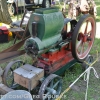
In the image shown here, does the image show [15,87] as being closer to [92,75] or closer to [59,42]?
[59,42]

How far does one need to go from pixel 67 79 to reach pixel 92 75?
0.50 meters

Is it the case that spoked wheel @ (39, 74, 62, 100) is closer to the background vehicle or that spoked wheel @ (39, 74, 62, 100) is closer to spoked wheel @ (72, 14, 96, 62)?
spoked wheel @ (72, 14, 96, 62)

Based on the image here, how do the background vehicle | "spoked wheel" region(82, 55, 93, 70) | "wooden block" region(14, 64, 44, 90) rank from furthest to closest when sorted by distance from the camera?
the background vehicle
"spoked wheel" region(82, 55, 93, 70)
"wooden block" region(14, 64, 44, 90)

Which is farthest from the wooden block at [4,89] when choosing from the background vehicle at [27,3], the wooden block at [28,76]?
the background vehicle at [27,3]

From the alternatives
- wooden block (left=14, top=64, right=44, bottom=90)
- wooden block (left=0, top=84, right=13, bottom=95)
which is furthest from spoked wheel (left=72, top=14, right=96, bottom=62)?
wooden block (left=0, top=84, right=13, bottom=95)

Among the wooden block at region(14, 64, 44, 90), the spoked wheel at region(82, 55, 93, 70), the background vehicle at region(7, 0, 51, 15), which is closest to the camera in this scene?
the wooden block at region(14, 64, 44, 90)

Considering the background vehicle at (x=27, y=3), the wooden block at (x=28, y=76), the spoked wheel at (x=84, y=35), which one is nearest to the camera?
the wooden block at (x=28, y=76)

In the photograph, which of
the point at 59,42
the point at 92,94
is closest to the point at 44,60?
the point at 59,42

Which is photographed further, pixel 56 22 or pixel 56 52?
pixel 56 52

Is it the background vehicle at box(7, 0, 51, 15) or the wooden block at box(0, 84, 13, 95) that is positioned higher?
the background vehicle at box(7, 0, 51, 15)

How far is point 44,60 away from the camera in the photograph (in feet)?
7.77

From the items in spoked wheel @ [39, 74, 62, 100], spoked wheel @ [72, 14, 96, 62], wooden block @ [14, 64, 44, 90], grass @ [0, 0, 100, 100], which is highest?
spoked wheel @ [72, 14, 96, 62]

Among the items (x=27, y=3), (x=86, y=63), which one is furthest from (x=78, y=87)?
(x=27, y=3)

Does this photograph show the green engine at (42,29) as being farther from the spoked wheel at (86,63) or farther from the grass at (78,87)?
the spoked wheel at (86,63)
